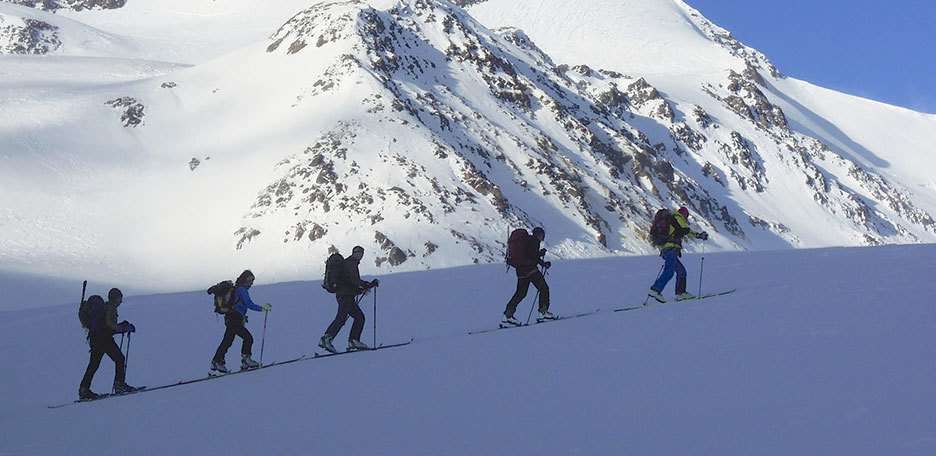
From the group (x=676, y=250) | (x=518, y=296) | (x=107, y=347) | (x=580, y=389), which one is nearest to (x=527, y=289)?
(x=518, y=296)

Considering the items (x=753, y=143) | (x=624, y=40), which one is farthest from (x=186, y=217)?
(x=624, y=40)

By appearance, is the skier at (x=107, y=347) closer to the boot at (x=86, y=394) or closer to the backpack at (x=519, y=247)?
the boot at (x=86, y=394)

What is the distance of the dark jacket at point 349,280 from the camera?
13188mm

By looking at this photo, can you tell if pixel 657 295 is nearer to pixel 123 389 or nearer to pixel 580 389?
pixel 580 389

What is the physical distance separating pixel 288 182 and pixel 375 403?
5428 centimetres

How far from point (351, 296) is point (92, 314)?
3.92 m

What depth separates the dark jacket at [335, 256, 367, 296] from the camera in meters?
13.2

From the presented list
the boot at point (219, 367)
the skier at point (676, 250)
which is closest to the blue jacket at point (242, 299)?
the boot at point (219, 367)

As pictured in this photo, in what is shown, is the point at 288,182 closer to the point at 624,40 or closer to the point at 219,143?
the point at 219,143

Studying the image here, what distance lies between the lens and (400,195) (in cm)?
5969

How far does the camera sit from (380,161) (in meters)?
63.3

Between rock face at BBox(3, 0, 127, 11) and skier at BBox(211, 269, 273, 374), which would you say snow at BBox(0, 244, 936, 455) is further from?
rock face at BBox(3, 0, 127, 11)

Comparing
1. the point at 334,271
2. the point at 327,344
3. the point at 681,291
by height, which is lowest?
the point at 327,344

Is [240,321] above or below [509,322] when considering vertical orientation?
below
